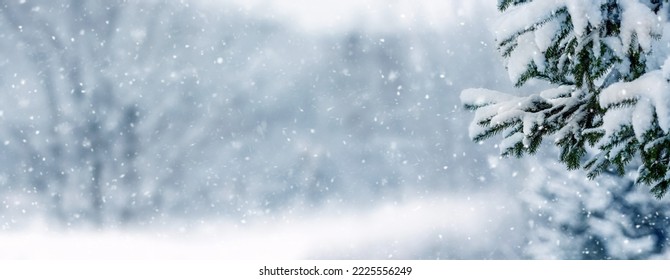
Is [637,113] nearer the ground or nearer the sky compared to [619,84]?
nearer the ground

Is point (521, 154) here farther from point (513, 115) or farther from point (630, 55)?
point (630, 55)

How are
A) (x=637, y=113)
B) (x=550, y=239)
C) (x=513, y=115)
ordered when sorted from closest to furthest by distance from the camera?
1. (x=637, y=113)
2. (x=513, y=115)
3. (x=550, y=239)

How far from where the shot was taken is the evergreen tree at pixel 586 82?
189cm

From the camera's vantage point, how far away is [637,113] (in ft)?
6.24

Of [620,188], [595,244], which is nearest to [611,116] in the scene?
[620,188]

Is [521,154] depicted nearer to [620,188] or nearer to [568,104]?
[568,104]

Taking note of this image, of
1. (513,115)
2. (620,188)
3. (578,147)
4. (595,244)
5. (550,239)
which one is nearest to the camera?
(513,115)

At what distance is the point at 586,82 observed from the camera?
2500 mm

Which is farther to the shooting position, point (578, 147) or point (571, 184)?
point (571, 184)

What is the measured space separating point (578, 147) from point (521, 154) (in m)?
0.29

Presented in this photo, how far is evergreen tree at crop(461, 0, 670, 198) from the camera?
6.19ft

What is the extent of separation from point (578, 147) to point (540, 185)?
938 centimetres

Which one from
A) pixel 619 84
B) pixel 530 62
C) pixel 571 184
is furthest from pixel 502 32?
pixel 571 184

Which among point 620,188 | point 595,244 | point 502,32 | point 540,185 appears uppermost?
point 540,185
